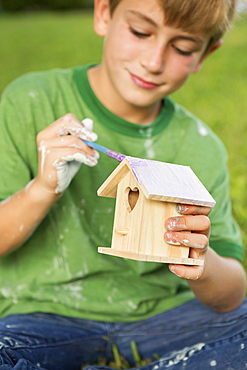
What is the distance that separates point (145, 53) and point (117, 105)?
346 millimetres

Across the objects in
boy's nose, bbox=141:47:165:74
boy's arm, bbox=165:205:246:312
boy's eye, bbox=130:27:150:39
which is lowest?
boy's arm, bbox=165:205:246:312

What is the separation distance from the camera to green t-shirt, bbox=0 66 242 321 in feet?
7.96

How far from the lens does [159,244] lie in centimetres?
178

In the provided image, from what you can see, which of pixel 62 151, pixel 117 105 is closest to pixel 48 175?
pixel 62 151

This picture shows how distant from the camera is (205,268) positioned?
2.10 meters

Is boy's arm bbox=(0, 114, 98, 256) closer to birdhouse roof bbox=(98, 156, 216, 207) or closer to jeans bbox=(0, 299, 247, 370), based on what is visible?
birdhouse roof bbox=(98, 156, 216, 207)

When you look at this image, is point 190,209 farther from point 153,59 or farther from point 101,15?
point 101,15

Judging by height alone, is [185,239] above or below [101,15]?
below

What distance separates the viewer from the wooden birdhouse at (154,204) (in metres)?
1.71

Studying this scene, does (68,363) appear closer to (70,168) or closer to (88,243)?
(88,243)

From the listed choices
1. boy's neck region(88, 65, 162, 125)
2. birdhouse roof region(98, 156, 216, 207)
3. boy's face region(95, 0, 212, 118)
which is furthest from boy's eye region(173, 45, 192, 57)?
birdhouse roof region(98, 156, 216, 207)

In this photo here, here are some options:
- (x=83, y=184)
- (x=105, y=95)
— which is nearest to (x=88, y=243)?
(x=83, y=184)

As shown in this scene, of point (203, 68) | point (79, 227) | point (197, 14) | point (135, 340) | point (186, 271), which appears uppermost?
point (197, 14)

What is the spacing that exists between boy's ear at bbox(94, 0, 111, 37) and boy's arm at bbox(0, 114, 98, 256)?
704 millimetres
